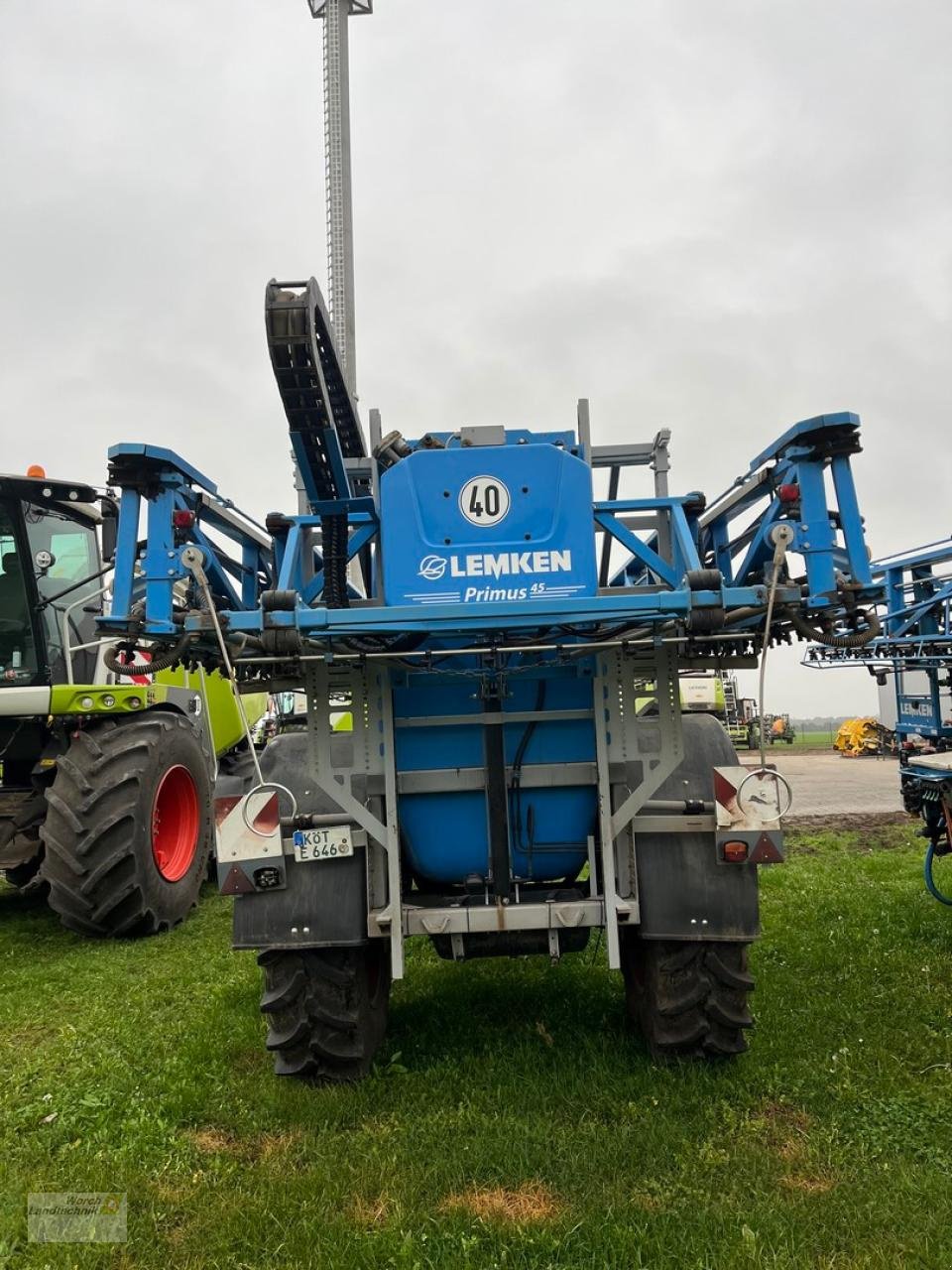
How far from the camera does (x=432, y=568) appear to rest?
10.4 ft

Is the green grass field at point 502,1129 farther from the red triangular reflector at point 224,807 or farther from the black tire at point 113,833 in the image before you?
the red triangular reflector at point 224,807

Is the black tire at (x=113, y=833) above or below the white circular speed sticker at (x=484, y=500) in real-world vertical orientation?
below

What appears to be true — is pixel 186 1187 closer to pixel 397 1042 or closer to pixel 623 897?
pixel 397 1042

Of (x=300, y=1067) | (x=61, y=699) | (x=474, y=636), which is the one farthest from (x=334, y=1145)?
(x=61, y=699)

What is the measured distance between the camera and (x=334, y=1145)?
3102 millimetres

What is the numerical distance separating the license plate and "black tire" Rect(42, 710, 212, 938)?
2.74 meters

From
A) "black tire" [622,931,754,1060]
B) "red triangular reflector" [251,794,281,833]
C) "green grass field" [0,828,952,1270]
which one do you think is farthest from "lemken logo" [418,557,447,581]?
"green grass field" [0,828,952,1270]

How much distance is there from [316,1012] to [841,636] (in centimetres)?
245

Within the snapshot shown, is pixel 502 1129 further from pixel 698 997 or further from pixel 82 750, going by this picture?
pixel 82 750

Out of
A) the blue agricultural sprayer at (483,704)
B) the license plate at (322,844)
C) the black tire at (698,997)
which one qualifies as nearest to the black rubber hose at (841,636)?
the blue agricultural sprayer at (483,704)

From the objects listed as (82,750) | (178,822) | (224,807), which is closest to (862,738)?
(178,822)

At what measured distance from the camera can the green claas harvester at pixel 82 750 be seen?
223 inches

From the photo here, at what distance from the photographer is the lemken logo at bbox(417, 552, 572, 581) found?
10.4 feet

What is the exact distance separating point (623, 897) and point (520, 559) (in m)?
1.40
